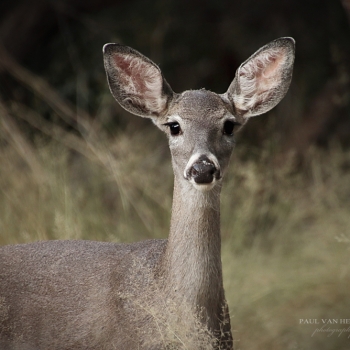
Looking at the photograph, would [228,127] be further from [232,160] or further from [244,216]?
[232,160]

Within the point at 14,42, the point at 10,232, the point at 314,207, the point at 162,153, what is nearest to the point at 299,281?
the point at 314,207

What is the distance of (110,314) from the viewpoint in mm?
4145

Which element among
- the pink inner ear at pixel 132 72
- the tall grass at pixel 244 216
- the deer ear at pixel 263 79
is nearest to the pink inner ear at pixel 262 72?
the deer ear at pixel 263 79

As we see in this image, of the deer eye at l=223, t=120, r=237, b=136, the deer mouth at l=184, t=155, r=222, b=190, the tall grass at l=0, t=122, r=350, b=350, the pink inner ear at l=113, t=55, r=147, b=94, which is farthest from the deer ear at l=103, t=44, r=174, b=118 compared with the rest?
the tall grass at l=0, t=122, r=350, b=350

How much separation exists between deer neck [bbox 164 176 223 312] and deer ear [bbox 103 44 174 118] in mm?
558

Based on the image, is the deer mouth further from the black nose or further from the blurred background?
the blurred background

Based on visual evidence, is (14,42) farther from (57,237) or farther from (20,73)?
(57,237)

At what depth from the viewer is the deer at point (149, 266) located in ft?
13.3

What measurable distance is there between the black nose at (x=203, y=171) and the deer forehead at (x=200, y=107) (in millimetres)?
403

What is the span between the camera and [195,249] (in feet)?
13.6

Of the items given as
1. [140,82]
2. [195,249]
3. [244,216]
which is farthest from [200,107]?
[244,216]

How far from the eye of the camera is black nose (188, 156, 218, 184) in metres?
3.90

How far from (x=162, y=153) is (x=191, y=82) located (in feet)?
5.11

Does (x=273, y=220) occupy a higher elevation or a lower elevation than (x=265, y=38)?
lower
